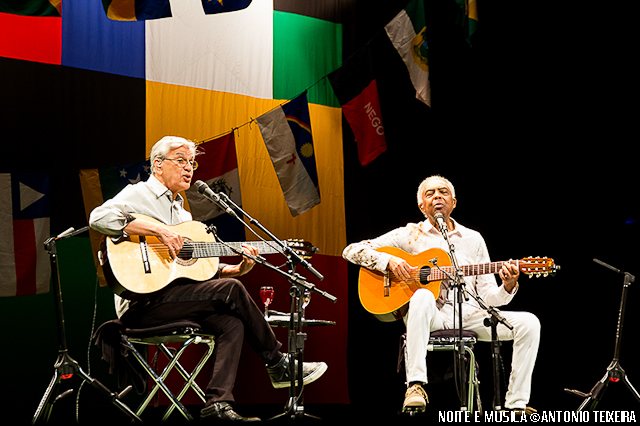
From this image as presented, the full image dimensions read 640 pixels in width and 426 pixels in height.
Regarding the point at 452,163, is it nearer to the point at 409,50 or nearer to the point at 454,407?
the point at 409,50

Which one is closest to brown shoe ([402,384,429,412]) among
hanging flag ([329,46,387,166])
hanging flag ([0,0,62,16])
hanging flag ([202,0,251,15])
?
hanging flag ([329,46,387,166])

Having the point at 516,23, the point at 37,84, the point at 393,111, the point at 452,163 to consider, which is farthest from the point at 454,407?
the point at 37,84

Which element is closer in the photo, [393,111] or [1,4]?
[1,4]

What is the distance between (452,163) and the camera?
6016mm

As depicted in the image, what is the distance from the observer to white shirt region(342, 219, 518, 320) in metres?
4.09

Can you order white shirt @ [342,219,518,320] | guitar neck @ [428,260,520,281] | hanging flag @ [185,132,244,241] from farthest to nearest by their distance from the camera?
hanging flag @ [185,132,244,241], white shirt @ [342,219,518,320], guitar neck @ [428,260,520,281]

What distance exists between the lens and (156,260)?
11.1ft

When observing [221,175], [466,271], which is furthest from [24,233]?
[466,271]

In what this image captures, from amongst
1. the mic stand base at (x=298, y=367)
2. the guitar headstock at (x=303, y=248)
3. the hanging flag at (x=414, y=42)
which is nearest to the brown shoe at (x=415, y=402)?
the mic stand base at (x=298, y=367)

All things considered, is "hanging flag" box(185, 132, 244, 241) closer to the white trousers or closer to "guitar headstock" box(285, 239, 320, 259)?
"guitar headstock" box(285, 239, 320, 259)

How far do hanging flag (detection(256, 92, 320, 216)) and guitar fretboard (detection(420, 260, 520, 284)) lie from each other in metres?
1.47

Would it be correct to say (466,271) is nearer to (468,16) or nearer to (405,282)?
(405,282)

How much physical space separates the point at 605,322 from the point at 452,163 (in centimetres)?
206

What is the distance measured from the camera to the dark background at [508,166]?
503cm
